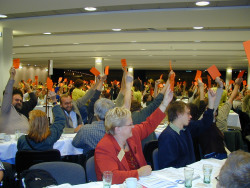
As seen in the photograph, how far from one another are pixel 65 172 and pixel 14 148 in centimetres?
171

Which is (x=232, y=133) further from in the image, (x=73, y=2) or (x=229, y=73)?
(x=229, y=73)

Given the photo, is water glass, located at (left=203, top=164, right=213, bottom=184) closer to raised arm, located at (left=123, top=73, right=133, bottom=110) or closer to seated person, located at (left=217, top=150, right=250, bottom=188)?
seated person, located at (left=217, top=150, right=250, bottom=188)

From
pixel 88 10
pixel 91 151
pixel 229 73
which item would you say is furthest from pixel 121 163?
pixel 229 73

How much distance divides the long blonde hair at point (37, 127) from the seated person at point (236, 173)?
2323 mm

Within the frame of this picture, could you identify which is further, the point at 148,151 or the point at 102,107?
the point at 148,151

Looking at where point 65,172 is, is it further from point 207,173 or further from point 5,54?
point 5,54

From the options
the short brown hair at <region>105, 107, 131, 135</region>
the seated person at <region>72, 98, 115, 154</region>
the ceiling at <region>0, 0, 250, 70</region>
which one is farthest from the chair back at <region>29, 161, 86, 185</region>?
the ceiling at <region>0, 0, 250, 70</region>

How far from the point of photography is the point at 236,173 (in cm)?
115

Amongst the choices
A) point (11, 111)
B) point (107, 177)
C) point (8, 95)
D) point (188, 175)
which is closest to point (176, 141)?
point (188, 175)

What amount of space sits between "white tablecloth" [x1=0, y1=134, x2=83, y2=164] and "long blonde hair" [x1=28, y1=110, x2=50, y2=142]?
0.69m

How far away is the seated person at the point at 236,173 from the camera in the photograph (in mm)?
1133

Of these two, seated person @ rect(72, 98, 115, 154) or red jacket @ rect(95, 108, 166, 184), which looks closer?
red jacket @ rect(95, 108, 166, 184)

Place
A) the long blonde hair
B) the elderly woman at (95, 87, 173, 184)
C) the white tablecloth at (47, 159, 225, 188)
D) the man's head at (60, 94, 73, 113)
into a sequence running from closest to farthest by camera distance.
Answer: the white tablecloth at (47, 159, 225, 188) → the elderly woman at (95, 87, 173, 184) → the long blonde hair → the man's head at (60, 94, 73, 113)

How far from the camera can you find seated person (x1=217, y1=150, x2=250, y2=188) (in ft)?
3.72
